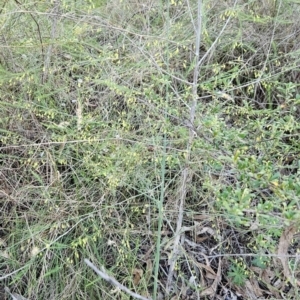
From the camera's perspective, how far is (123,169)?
132 centimetres

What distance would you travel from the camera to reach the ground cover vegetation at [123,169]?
1234 millimetres

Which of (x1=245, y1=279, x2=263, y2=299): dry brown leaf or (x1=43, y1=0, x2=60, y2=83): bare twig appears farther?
(x1=43, y1=0, x2=60, y2=83): bare twig

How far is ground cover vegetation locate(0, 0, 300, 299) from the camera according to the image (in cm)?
123

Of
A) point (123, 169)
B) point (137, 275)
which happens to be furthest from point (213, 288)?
point (123, 169)

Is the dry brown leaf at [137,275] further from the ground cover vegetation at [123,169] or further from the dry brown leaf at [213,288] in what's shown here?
the dry brown leaf at [213,288]

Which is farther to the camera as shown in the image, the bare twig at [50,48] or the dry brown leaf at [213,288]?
the bare twig at [50,48]

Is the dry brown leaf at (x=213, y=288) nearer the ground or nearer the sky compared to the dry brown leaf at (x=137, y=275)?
nearer the ground

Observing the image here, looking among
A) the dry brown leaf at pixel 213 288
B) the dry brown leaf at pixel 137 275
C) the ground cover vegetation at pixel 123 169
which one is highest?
the ground cover vegetation at pixel 123 169

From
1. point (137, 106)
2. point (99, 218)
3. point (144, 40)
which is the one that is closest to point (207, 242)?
point (99, 218)

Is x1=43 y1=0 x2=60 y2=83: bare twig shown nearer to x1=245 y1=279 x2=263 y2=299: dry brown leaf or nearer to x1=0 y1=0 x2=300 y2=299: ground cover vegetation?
x1=0 y1=0 x2=300 y2=299: ground cover vegetation

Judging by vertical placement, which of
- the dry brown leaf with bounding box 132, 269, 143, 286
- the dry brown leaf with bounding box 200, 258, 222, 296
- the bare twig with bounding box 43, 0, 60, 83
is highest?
the bare twig with bounding box 43, 0, 60, 83

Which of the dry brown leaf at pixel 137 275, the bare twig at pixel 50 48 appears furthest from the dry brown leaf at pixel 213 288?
the bare twig at pixel 50 48

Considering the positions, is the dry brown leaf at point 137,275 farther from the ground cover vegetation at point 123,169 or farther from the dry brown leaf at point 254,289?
the dry brown leaf at point 254,289

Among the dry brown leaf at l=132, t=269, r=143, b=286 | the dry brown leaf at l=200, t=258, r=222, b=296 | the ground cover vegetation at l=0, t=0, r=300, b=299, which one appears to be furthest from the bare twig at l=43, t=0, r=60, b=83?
the dry brown leaf at l=200, t=258, r=222, b=296
